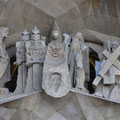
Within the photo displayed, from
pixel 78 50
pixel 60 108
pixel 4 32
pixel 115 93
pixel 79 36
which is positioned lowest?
pixel 60 108

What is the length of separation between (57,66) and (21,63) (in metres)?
1.17

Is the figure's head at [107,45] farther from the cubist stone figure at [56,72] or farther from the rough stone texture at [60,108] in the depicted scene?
the rough stone texture at [60,108]

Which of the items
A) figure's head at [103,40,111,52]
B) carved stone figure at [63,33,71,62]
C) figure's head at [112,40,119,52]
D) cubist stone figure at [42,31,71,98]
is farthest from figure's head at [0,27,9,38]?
figure's head at [112,40,119,52]

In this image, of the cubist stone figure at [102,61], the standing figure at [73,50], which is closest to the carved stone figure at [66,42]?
the standing figure at [73,50]

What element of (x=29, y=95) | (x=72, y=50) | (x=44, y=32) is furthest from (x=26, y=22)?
(x=29, y=95)

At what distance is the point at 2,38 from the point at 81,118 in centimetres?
286

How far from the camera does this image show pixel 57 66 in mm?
11602

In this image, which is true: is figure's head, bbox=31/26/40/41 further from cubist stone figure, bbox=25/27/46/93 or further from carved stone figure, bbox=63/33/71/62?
carved stone figure, bbox=63/33/71/62

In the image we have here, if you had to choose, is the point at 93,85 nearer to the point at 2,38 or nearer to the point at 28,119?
the point at 28,119

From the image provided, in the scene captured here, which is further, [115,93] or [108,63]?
[108,63]

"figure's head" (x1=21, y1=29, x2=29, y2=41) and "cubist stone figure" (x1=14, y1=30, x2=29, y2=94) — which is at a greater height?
"figure's head" (x1=21, y1=29, x2=29, y2=41)

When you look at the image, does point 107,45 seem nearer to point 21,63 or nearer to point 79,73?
point 79,73

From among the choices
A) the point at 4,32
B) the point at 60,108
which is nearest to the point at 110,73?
the point at 60,108

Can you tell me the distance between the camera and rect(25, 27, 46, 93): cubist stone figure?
11836mm
